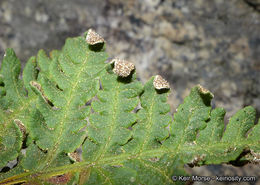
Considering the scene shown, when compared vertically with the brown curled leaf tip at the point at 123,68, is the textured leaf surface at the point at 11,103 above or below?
below

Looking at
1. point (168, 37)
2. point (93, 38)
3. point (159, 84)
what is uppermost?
Result: point (93, 38)

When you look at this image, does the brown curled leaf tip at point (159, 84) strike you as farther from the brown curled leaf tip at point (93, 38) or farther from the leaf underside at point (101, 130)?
the brown curled leaf tip at point (93, 38)

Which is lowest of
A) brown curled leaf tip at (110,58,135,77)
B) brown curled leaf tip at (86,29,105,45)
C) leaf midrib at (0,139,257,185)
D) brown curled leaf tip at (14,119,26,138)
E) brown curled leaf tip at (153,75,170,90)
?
leaf midrib at (0,139,257,185)

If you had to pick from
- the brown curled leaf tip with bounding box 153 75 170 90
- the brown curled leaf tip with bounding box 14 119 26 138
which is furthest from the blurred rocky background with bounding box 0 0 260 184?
the brown curled leaf tip with bounding box 14 119 26 138

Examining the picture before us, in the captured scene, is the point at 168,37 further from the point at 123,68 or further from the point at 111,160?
the point at 111,160

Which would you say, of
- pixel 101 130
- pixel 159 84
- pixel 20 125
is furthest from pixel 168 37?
pixel 20 125

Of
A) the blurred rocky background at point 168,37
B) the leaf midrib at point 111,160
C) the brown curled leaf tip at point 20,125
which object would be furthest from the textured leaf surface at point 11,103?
the blurred rocky background at point 168,37

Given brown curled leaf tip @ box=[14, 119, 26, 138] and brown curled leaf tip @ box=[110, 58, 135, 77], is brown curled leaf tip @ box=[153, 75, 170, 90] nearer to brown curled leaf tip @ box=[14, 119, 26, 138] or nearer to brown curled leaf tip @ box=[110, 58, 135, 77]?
brown curled leaf tip @ box=[110, 58, 135, 77]
